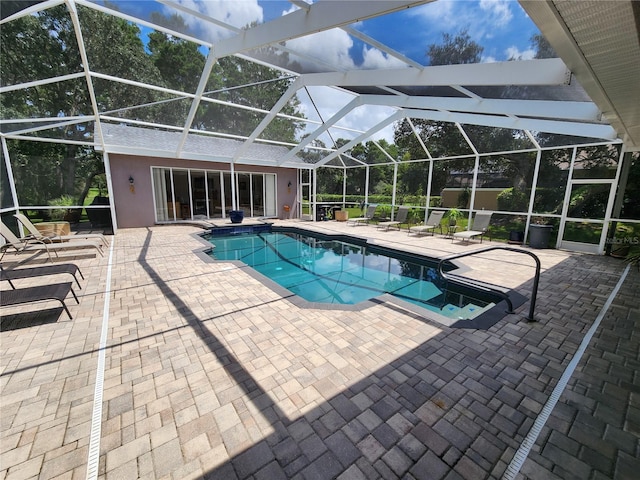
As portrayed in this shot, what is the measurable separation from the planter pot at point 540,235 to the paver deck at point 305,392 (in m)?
4.87

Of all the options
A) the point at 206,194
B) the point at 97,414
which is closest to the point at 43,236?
the point at 206,194

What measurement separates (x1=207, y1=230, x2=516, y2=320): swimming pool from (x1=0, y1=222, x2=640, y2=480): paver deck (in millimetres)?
1487

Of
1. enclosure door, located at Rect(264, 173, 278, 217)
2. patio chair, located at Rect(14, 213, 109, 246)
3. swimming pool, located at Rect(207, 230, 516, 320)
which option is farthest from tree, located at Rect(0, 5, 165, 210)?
enclosure door, located at Rect(264, 173, 278, 217)

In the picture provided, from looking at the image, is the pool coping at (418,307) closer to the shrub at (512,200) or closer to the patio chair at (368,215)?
the shrub at (512,200)

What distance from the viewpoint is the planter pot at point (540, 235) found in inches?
344

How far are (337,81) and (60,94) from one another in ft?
22.6

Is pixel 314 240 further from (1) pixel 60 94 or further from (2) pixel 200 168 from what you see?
(1) pixel 60 94

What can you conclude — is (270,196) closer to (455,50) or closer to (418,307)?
(455,50)

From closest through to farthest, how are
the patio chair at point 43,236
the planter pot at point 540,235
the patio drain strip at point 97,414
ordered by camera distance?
1. the patio drain strip at point 97,414
2. the patio chair at point 43,236
3. the planter pot at point 540,235

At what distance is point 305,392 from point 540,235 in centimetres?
976

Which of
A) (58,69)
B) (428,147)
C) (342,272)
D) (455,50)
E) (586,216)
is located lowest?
(342,272)

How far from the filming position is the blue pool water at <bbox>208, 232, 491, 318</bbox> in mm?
5668

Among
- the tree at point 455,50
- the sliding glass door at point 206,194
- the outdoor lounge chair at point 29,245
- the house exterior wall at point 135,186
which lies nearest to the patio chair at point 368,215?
the sliding glass door at point 206,194

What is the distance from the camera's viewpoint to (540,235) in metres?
8.85
